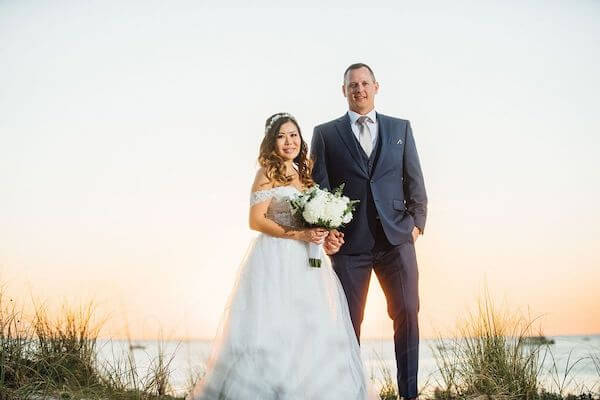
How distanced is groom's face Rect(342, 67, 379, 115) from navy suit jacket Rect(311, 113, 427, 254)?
132 millimetres

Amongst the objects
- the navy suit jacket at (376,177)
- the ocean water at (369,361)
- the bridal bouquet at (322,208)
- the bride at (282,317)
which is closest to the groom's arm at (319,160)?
the navy suit jacket at (376,177)

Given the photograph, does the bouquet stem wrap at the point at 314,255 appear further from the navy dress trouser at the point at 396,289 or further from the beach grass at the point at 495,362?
the beach grass at the point at 495,362

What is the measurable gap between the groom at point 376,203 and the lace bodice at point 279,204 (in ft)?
1.07

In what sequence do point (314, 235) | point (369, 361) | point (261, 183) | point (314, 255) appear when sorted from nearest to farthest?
point (314, 235) → point (314, 255) → point (261, 183) → point (369, 361)

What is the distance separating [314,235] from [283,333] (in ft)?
2.38

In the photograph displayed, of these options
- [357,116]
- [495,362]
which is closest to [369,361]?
[495,362]

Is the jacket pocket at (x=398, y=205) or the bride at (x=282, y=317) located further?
the jacket pocket at (x=398, y=205)

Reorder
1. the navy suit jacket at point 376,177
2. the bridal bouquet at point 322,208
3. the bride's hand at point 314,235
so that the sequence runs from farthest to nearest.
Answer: the navy suit jacket at point 376,177
the bride's hand at point 314,235
the bridal bouquet at point 322,208

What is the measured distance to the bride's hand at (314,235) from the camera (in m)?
4.32

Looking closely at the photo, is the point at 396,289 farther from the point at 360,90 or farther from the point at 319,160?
the point at 360,90

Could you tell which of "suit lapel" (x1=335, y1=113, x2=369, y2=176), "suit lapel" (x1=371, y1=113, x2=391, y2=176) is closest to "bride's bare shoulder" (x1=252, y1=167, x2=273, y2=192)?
"suit lapel" (x1=335, y1=113, x2=369, y2=176)

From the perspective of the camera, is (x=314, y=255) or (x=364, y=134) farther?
(x=364, y=134)

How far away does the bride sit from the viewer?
408 cm

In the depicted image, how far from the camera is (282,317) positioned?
425cm
